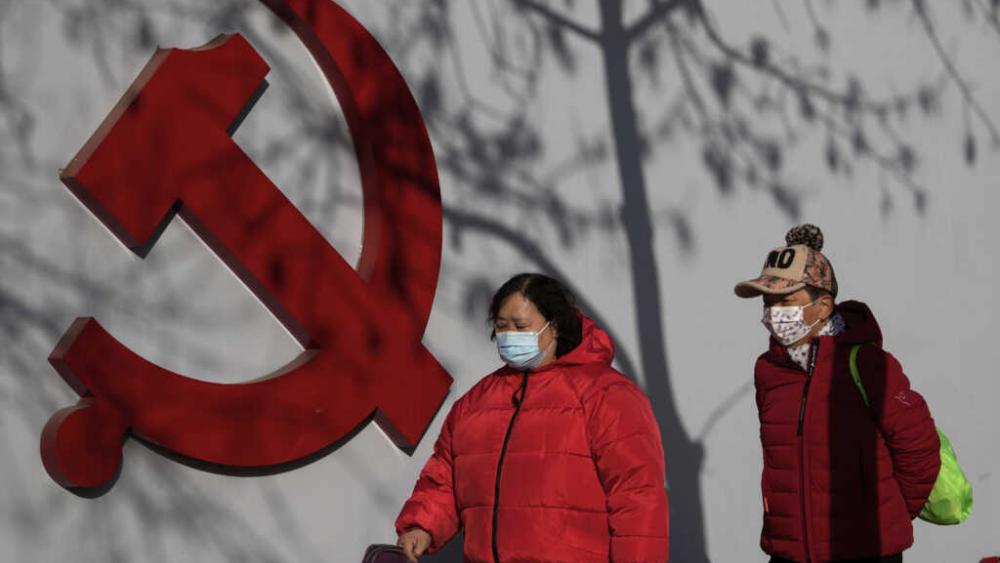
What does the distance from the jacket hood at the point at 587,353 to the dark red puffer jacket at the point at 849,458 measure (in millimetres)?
606

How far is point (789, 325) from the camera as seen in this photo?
4629 millimetres

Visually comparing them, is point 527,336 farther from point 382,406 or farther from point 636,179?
point 636,179

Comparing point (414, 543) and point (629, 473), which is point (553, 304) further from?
point (414, 543)

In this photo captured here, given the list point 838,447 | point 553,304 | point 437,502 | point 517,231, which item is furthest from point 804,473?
point 517,231

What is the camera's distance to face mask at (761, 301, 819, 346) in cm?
462

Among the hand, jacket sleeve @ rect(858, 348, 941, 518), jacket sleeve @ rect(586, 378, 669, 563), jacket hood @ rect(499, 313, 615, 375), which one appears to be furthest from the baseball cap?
the hand

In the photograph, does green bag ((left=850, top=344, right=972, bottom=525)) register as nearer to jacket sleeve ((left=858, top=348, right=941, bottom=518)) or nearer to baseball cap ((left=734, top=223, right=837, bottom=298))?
jacket sleeve ((left=858, top=348, right=941, bottom=518))

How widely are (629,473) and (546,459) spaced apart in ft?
0.79

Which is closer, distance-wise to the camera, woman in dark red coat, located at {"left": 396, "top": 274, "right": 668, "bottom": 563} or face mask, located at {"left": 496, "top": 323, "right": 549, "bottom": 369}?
woman in dark red coat, located at {"left": 396, "top": 274, "right": 668, "bottom": 563}

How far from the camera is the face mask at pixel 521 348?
4.30m

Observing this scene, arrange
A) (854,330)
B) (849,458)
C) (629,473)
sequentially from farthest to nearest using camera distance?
(854,330) < (849,458) < (629,473)

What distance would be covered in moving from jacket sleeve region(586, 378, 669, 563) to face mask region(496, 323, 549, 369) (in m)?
0.23

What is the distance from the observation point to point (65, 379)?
→ 4.88 metres

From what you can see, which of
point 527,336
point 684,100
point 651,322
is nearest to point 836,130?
point 684,100
